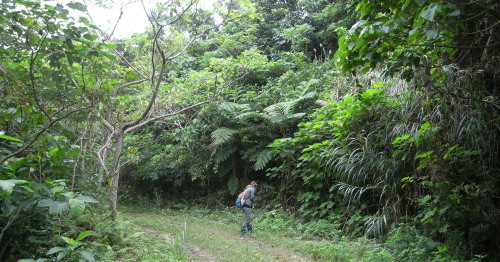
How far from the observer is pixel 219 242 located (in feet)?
23.5

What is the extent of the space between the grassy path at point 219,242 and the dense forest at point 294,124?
1551 mm

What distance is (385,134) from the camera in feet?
A: 24.4

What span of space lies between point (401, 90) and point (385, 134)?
3.99 feet

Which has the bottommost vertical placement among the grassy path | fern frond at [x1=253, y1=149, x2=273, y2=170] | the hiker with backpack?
the grassy path

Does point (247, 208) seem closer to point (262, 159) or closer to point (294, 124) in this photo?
point (262, 159)

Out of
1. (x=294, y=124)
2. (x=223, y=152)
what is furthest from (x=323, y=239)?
(x=223, y=152)

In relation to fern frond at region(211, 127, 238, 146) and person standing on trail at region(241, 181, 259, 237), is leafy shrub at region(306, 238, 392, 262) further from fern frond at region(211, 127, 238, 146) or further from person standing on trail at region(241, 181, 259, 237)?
fern frond at region(211, 127, 238, 146)

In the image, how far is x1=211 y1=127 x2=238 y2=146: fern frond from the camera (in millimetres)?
11000

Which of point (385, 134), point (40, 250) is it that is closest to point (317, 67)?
point (385, 134)

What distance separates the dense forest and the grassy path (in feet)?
5.09

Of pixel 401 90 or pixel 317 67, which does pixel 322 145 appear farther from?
pixel 317 67

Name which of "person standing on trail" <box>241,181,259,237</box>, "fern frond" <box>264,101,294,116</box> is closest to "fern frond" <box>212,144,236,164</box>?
"fern frond" <box>264,101,294,116</box>

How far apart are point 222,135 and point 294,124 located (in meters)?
2.39

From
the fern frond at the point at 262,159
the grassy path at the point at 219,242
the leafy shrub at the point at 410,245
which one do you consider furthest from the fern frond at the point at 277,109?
the leafy shrub at the point at 410,245
